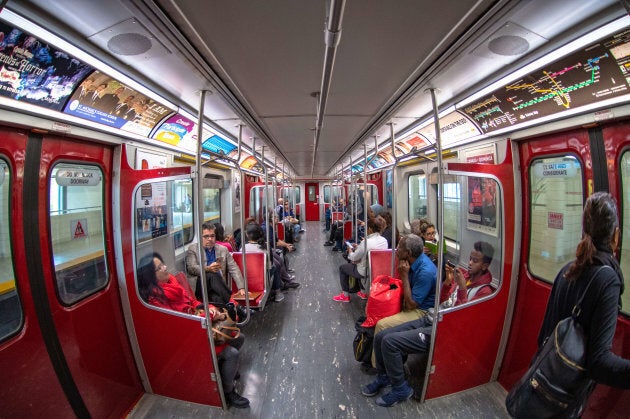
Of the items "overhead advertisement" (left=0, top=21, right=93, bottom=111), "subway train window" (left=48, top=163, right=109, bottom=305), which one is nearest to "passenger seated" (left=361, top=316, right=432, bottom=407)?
"subway train window" (left=48, top=163, right=109, bottom=305)

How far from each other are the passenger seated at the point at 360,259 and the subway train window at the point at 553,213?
216cm

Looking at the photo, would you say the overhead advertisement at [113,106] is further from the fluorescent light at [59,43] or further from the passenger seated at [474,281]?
the passenger seated at [474,281]

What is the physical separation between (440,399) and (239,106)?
3588 mm

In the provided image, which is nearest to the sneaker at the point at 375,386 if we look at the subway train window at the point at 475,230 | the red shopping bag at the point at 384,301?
the red shopping bag at the point at 384,301

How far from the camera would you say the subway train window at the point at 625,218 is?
191cm

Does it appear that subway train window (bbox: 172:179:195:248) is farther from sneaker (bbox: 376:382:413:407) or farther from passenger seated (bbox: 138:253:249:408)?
sneaker (bbox: 376:382:413:407)

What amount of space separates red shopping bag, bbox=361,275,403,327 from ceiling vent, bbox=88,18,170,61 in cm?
291

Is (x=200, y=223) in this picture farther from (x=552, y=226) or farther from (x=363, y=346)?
(x=552, y=226)

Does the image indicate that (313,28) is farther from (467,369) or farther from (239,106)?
(467,369)

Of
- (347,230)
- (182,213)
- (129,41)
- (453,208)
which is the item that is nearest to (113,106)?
(129,41)

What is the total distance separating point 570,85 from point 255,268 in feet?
14.2

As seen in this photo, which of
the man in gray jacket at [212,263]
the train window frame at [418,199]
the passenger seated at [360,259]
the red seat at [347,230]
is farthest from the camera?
the red seat at [347,230]

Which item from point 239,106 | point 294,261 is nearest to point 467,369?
point 239,106

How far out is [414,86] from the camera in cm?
211
